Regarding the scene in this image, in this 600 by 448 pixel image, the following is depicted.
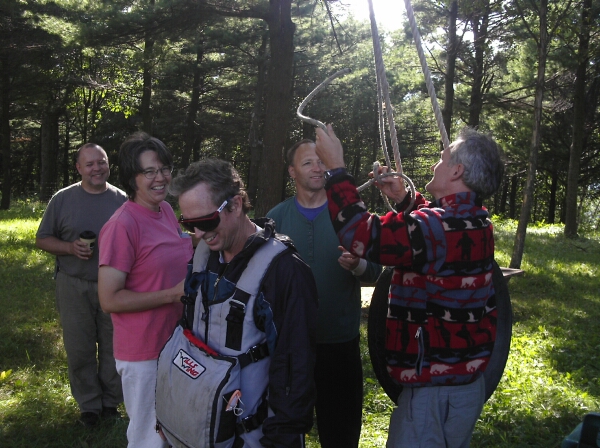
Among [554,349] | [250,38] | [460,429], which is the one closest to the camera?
[460,429]

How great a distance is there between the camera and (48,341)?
612cm

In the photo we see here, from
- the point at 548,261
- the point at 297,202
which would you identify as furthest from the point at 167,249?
the point at 548,261

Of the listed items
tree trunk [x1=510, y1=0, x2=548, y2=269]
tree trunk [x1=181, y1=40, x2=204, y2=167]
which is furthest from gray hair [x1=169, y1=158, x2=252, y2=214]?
tree trunk [x1=181, y1=40, x2=204, y2=167]

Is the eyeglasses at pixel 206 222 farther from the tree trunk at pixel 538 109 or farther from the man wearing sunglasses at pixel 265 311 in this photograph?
the tree trunk at pixel 538 109

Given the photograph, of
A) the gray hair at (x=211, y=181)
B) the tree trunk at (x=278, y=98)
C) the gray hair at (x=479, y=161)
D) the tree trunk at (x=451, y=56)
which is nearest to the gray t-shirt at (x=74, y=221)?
the gray hair at (x=211, y=181)

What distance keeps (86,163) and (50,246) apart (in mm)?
681

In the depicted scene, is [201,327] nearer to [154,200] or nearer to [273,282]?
[273,282]

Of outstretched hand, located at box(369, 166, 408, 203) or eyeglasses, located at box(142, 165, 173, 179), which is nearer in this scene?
outstretched hand, located at box(369, 166, 408, 203)

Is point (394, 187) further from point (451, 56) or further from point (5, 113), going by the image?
point (5, 113)

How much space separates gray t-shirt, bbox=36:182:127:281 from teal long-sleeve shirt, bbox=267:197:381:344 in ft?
6.12

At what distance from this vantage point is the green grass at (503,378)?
4.03 metres

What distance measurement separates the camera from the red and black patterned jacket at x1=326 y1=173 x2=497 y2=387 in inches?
76.3

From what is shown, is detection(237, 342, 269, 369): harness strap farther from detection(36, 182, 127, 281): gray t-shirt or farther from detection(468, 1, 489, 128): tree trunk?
detection(468, 1, 489, 128): tree trunk

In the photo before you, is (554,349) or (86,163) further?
(554,349)
